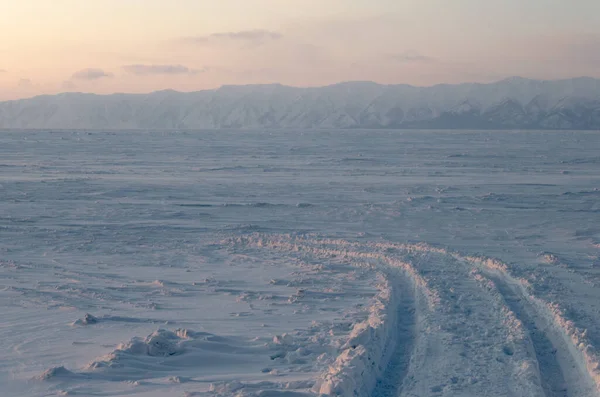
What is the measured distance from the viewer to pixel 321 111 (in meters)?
164

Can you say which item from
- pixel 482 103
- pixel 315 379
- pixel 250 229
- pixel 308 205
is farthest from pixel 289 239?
pixel 482 103

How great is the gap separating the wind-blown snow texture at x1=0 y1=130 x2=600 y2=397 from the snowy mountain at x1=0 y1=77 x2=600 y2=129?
127 meters

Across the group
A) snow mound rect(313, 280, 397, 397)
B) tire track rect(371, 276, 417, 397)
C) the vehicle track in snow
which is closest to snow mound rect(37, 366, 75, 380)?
snow mound rect(313, 280, 397, 397)

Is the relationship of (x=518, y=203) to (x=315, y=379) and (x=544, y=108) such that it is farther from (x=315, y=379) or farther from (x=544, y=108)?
(x=544, y=108)

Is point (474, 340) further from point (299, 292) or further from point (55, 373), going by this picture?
point (55, 373)

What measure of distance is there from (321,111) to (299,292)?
15775 cm

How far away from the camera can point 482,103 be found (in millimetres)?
179500

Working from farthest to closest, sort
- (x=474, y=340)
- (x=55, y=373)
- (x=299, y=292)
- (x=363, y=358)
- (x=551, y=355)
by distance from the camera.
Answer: (x=299, y=292), (x=474, y=340), (x=551, y=355), (x=363, y=358), (x=55, y=373)

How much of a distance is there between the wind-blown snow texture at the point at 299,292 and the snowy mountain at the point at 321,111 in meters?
127

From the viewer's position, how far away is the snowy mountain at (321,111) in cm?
14738

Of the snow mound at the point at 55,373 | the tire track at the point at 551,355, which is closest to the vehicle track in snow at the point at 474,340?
the tire track at the point at 551,355

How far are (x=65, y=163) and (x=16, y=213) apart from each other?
1532 centimetres

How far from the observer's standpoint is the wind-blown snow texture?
207 inches

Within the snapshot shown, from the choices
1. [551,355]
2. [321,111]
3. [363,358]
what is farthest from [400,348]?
[321,111]
